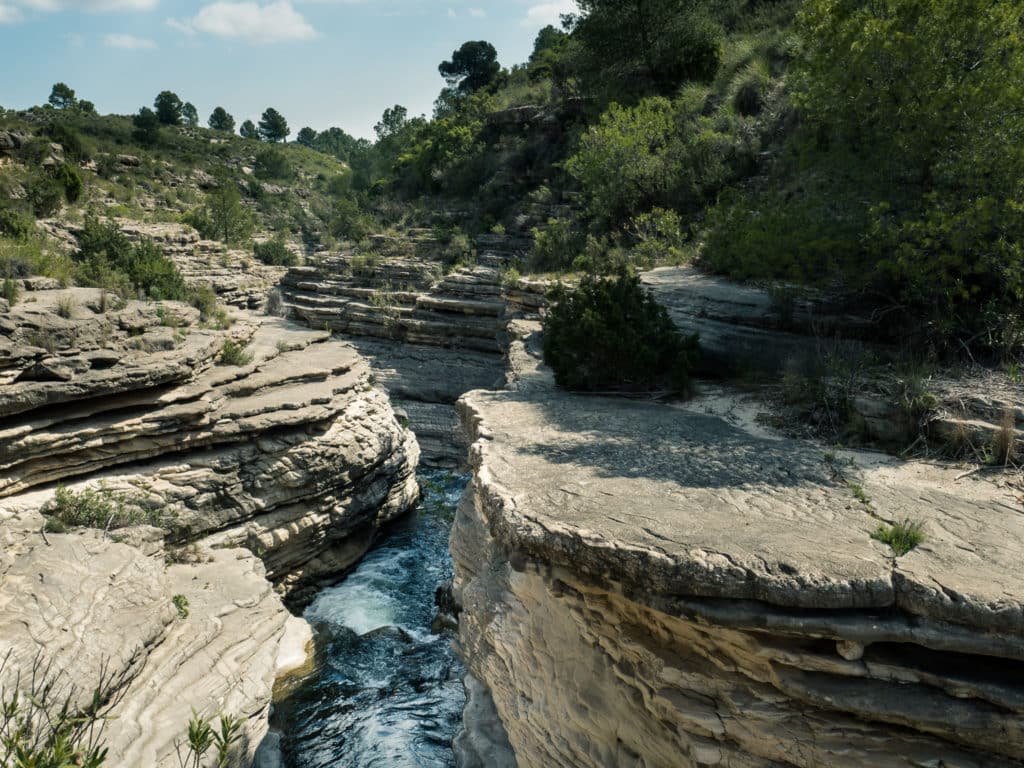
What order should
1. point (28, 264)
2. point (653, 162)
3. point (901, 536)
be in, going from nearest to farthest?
1. point (901, 536)
2. point (28, 264)
3. point (653, 162)

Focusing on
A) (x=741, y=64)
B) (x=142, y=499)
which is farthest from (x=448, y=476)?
(x=741, y=64)

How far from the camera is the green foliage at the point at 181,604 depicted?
271 inches

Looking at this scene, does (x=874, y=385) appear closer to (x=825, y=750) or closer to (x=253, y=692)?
(x=825, y=750)

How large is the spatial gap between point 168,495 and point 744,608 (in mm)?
7575

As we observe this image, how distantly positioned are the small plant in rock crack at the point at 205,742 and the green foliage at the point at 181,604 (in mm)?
1289

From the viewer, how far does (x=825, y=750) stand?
11.5 ft

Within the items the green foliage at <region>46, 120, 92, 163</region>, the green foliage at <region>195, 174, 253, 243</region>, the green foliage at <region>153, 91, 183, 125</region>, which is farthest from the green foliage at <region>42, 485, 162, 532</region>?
the green foliage at <region>153, 91, 183, 125</region>

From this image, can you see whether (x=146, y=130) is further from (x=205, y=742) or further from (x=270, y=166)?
(x=205, y=742)

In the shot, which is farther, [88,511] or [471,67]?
[471,67]

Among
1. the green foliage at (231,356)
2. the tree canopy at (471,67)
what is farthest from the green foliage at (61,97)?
the green foliage at (231,356)

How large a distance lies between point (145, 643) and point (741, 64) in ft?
66.9

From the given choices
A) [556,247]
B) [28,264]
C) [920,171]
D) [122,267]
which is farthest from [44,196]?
[920,171]

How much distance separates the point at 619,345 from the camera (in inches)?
312

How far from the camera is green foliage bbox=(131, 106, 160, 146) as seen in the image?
38359mm
